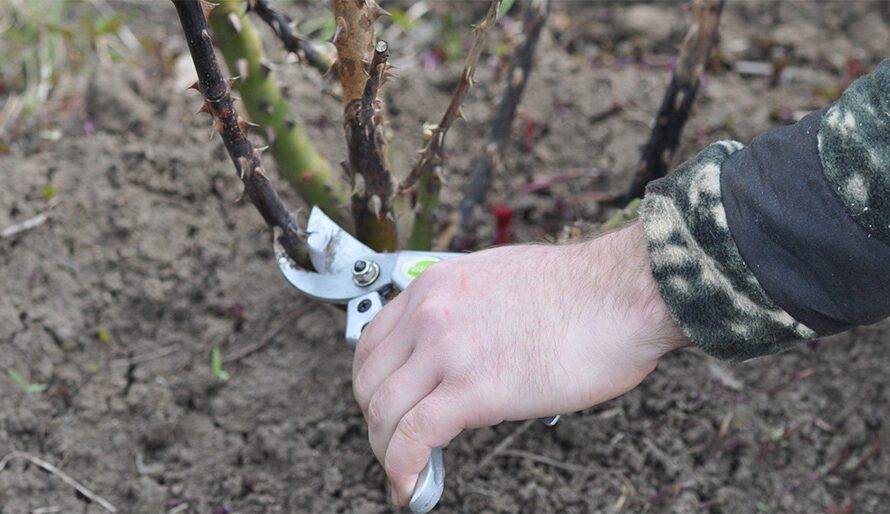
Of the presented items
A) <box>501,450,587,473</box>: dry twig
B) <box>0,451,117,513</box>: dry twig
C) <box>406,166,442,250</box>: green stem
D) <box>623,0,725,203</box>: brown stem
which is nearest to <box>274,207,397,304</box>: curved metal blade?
<box>406,166,442,250</box>: green stem

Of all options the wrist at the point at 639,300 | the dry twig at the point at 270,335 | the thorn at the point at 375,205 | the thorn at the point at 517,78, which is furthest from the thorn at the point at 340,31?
the dry twig at the point at 270,335

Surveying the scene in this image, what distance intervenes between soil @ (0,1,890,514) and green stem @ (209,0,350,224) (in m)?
0.28

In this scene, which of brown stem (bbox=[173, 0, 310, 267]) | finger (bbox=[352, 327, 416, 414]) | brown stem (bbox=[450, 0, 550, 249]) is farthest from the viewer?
brown stem (bbox=[450, 0, 550, 249])

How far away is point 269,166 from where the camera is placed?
2324 millimetres

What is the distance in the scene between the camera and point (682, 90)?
1.93 meters

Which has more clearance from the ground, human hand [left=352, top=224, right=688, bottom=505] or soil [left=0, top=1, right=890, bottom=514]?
human hand [left=352, top=224, right=688, bottom=505]

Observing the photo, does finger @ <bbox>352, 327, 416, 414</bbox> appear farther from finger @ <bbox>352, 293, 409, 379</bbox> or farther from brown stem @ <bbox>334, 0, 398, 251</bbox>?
brown stem @ <bbox>334, 0, 398, 251</bbox>

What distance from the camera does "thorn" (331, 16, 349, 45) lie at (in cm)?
139

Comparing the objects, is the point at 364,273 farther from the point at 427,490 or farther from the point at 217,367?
the point at 217,367

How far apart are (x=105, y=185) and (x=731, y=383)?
1.54m

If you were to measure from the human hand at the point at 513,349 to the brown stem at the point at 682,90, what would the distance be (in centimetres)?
69

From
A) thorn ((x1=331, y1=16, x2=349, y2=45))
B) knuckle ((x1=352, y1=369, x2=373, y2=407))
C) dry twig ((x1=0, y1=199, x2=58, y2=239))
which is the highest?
thorn ((x1=331, y1=16, x2=349, y2=45))

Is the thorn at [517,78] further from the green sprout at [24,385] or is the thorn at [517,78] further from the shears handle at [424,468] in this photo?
the green sprout at [24,385]

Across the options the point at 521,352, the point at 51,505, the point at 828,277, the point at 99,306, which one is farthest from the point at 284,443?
the point at 828,277
